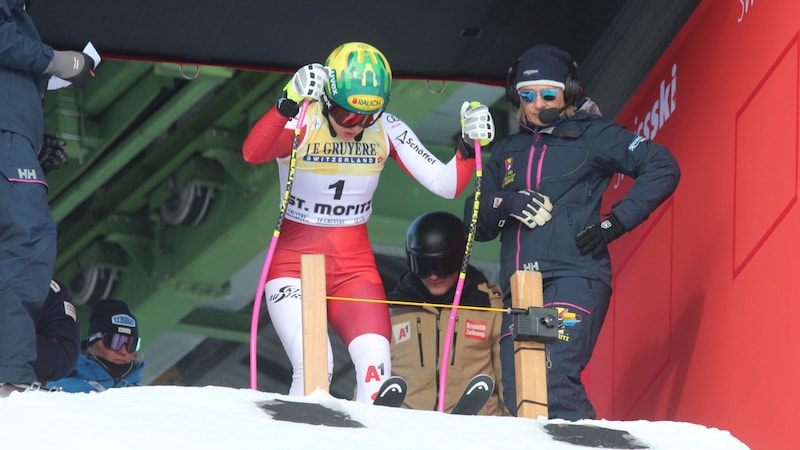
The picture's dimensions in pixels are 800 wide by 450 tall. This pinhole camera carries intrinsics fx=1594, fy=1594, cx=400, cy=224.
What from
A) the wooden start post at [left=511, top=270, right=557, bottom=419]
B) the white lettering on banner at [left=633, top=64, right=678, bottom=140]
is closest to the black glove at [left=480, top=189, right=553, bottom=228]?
the wooden start post at [left=511, top=270, right=557, bottom=419]

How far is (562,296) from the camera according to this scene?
5922 mm

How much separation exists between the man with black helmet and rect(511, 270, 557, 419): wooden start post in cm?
182

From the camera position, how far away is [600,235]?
5930 millimetres

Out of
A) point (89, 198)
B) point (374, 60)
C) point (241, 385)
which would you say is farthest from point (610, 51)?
point (241, 385)

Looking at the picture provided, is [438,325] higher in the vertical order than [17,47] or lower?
lower

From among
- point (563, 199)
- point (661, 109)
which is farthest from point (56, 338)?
point (661, 109)

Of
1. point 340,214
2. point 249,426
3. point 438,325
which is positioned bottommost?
point 249,426

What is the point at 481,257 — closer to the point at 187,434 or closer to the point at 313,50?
the point at 313,50

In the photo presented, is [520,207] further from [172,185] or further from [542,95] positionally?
[172,185]

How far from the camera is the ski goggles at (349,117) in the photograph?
19.7ft

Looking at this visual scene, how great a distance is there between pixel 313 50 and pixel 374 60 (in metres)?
1.62

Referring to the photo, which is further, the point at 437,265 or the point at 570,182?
the point at 437,265

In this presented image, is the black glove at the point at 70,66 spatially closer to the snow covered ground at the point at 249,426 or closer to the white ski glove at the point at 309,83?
the white ski glove at the point at 309,83

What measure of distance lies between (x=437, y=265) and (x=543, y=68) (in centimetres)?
132
